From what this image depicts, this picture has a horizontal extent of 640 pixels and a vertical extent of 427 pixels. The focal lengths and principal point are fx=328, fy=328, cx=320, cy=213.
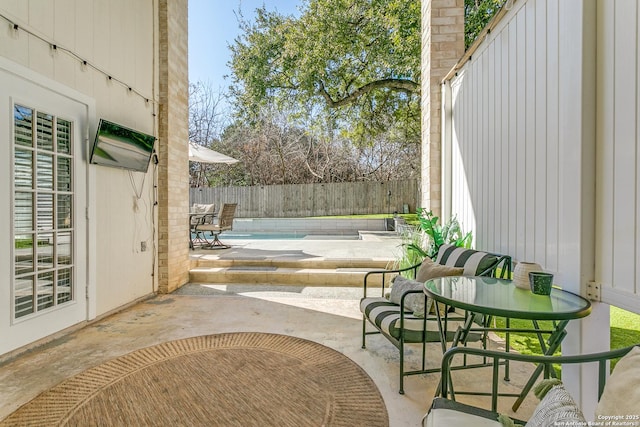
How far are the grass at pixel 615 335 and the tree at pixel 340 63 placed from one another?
4797 millimetres

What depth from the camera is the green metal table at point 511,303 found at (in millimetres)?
1449

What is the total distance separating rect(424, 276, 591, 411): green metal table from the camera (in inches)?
57.1

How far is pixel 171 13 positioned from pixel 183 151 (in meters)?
1.80

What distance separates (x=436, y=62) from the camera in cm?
400

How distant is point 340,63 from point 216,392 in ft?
21.9

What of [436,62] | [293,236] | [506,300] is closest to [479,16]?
[436,62]

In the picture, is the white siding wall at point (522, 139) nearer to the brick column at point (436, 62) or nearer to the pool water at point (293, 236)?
the brick column at point (436, 62)

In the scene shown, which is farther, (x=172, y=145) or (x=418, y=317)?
(x=172, y=145)

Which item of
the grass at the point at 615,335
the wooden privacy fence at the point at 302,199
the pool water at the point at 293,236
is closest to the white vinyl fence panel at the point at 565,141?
the grass at the point at 615,335

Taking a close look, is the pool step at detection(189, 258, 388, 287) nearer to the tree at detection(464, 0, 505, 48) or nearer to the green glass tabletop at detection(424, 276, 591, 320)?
the green glass tabletop at detection(424, 276, 591, 320)

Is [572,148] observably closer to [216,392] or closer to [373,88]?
[216,392]

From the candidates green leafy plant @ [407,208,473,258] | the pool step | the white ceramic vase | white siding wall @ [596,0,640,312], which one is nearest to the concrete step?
the pool step

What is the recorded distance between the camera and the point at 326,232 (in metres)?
10.6

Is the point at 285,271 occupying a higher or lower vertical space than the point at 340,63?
lower
